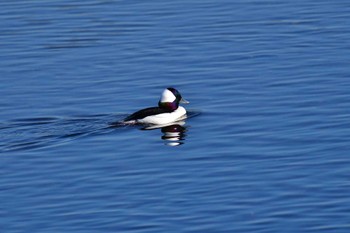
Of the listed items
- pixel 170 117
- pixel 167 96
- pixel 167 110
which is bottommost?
pixel 170 117

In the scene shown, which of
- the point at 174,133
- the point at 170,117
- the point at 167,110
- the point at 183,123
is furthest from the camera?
the point at 170,117

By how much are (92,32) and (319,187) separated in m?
11.5

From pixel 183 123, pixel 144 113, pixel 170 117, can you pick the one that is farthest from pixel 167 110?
pixel 144 113

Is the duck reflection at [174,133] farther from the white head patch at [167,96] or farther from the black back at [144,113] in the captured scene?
the white head patch at [167,96]

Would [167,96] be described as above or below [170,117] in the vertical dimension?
above

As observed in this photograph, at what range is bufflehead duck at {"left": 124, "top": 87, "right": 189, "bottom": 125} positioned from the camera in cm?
2183

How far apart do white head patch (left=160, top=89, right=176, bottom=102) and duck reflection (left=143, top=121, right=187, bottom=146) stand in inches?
17.1

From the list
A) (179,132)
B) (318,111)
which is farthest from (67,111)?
(318,111)

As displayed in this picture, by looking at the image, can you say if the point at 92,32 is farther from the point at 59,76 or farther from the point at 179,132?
the point at 179,132

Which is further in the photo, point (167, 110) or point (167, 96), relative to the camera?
point (167, 110)

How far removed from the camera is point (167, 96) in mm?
22328

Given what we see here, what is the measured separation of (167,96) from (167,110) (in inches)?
10.3

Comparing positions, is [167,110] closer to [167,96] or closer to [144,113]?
[167,96]

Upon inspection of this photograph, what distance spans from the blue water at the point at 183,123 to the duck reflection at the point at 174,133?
58 millimetres
